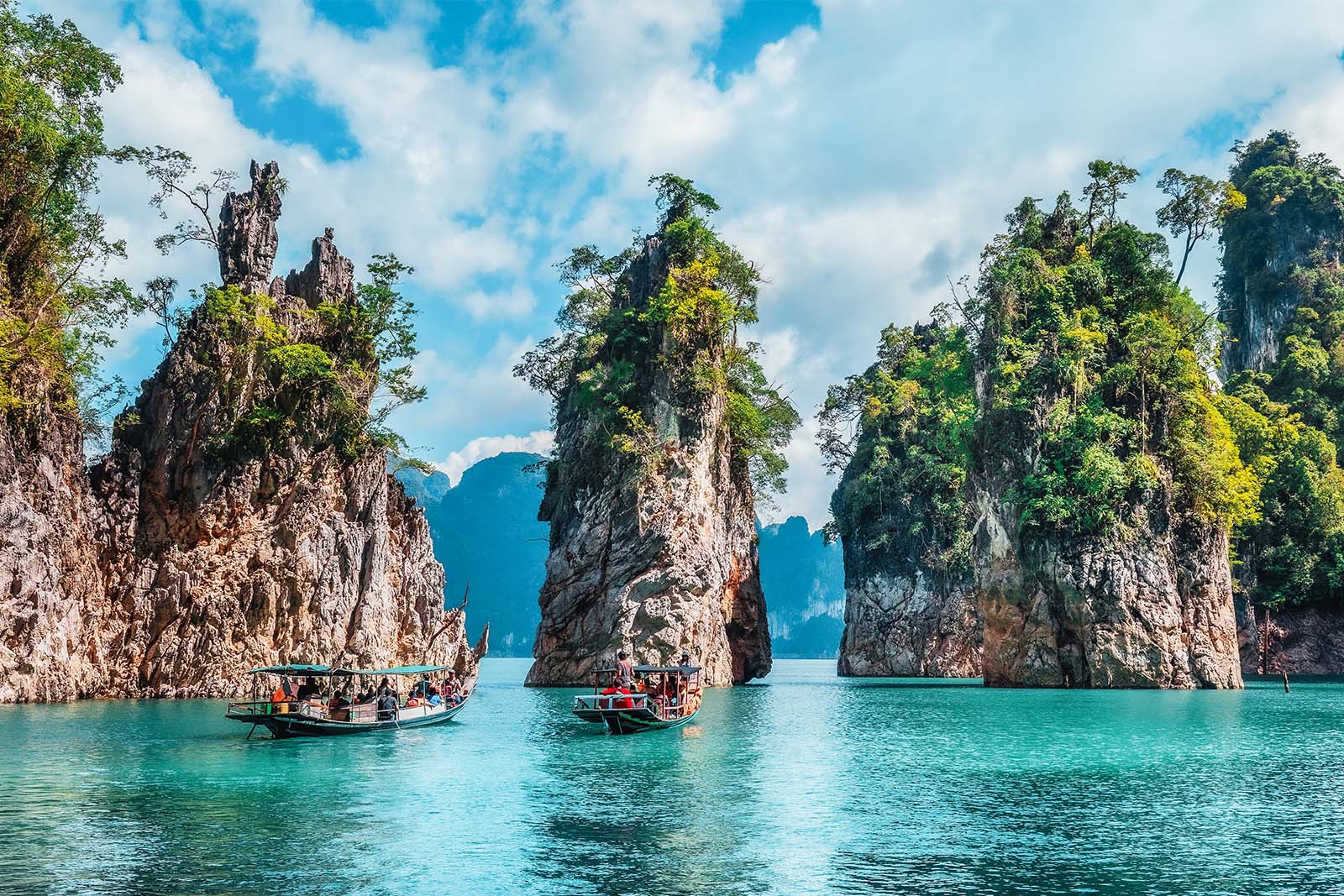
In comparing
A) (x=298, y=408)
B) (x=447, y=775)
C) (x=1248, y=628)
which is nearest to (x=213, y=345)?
(x=298, y=408)

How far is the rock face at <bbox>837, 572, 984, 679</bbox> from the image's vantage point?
8475 centimetres

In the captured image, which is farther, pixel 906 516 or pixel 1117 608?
pixel 906 516

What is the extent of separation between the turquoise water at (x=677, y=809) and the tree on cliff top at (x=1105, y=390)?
20119 millimetres

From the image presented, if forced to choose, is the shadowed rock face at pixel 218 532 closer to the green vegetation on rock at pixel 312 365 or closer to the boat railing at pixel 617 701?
the green vegetation on rock at pixel 312 365

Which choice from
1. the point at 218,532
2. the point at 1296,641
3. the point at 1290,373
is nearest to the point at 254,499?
the point at 218,532

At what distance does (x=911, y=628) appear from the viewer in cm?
8756

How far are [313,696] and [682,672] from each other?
44.0ft

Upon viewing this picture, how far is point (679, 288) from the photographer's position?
2571 inches

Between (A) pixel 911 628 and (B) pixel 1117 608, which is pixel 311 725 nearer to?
(B) pixel 1117 608

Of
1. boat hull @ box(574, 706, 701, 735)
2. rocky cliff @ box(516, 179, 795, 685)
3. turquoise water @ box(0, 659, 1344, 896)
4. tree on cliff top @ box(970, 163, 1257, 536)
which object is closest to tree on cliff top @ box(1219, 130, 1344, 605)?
tree on cliff top @ box(970, 163, 1257, 536)

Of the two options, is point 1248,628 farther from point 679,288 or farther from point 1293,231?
point 679,288

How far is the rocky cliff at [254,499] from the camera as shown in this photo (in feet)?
162

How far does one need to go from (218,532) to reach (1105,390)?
48208mm

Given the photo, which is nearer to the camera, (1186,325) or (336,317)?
(336,317)
